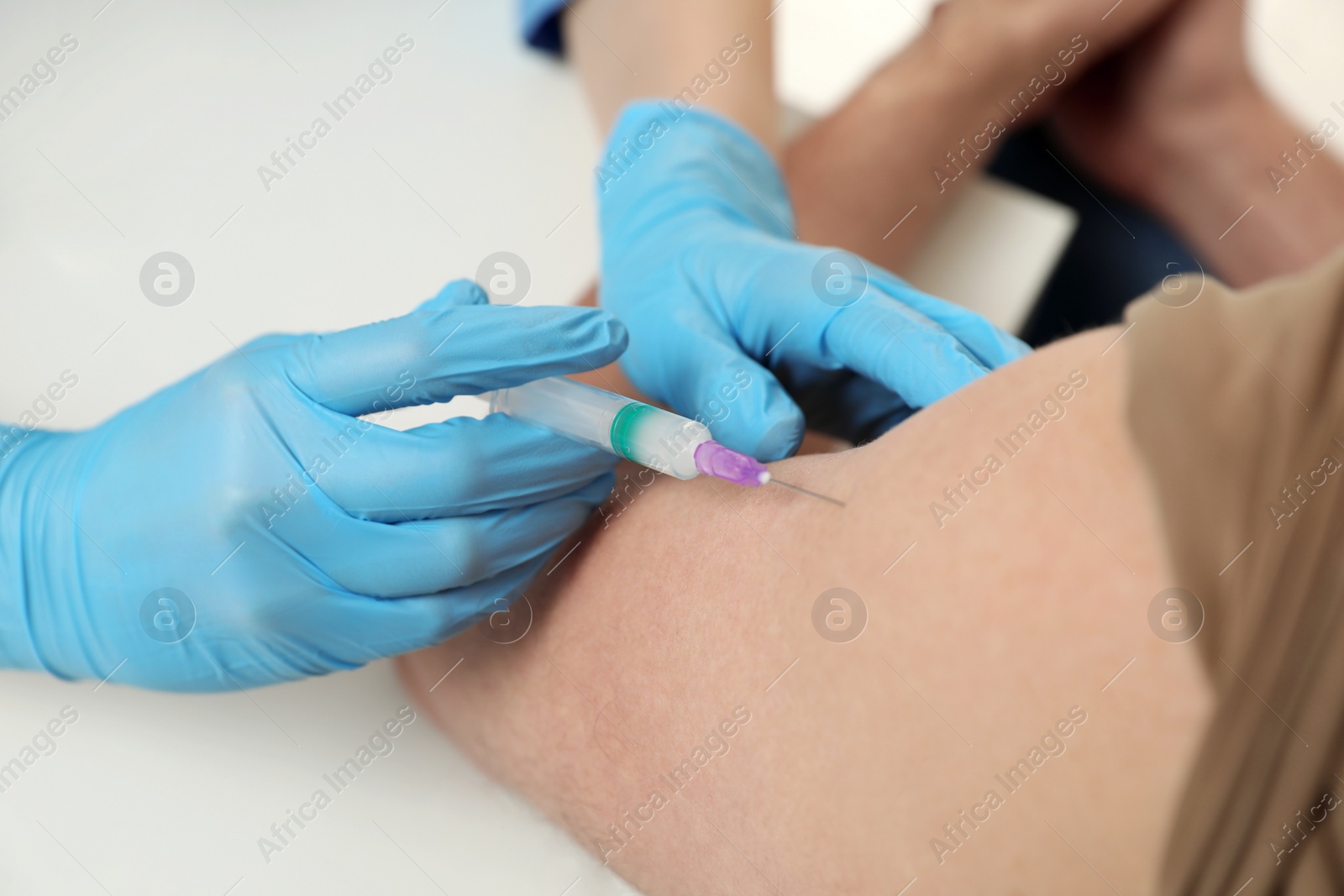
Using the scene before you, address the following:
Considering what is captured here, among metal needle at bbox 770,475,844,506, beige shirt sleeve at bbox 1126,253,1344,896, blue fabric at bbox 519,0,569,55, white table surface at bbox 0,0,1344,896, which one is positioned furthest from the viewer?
blue fabric at bbox 519,0,569,55

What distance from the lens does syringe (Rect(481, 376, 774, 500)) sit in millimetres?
767

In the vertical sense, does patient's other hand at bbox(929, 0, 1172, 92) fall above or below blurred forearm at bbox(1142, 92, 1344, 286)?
above

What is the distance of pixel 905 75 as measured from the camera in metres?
1.62

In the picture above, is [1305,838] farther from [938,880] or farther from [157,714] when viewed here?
[157,714]

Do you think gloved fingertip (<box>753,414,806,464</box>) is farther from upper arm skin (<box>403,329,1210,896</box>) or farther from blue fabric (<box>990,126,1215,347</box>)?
blue fabric (<box>990,126,1215,347</box>)

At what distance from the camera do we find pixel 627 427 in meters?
0.82

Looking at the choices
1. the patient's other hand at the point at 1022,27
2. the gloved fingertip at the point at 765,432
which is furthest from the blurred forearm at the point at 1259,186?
the gloved fingertip at the point at 765,432

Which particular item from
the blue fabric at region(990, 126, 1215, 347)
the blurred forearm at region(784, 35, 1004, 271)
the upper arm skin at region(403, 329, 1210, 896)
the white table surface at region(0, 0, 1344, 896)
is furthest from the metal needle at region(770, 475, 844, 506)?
the blue fabric at region(990, 126, 1215, 347)

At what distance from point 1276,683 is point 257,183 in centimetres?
143

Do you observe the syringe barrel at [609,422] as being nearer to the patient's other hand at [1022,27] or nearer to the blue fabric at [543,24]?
the blue fabric at [543,24]

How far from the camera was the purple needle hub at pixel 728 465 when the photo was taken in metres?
0.76

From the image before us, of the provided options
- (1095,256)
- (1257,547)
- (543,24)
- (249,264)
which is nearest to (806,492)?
(1257,547)

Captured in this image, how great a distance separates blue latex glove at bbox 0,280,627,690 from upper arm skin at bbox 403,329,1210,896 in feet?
0.43

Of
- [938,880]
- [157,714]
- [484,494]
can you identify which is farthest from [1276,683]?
[157,714]
